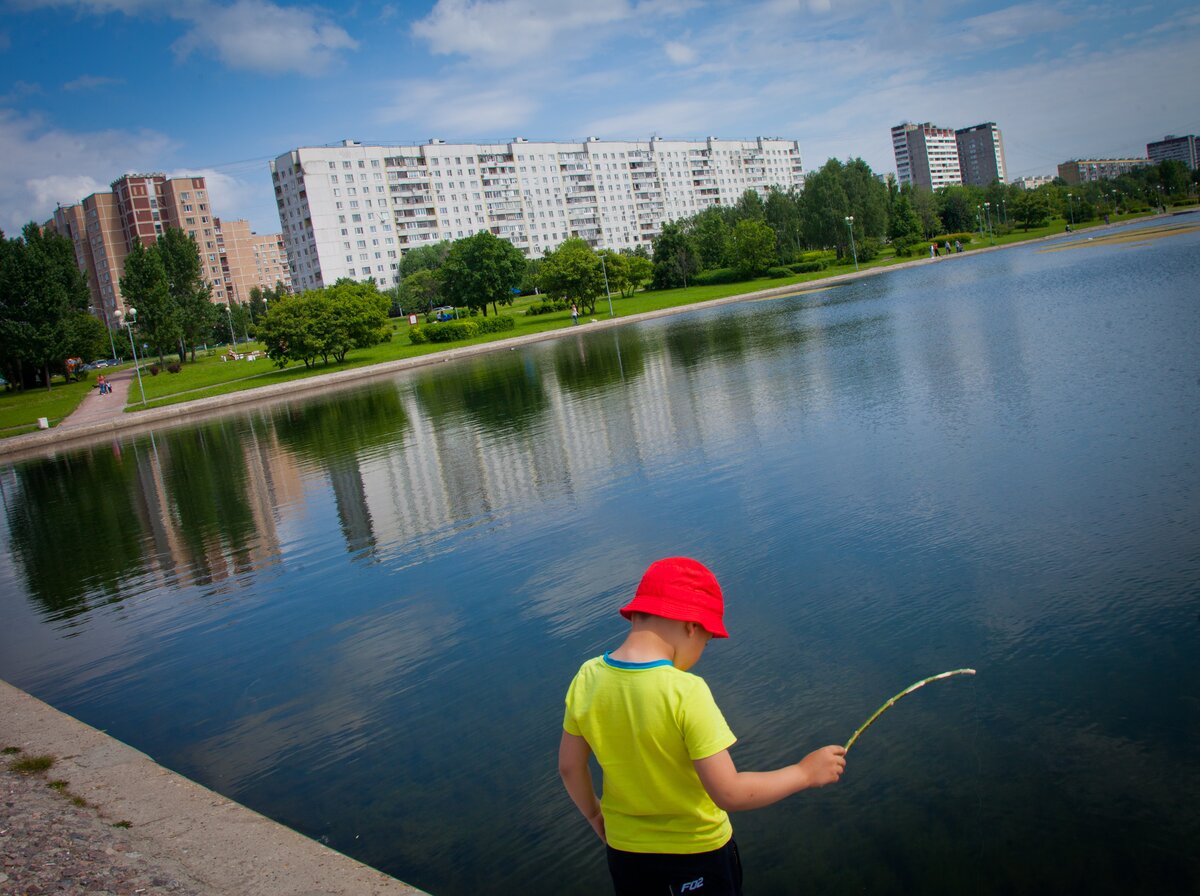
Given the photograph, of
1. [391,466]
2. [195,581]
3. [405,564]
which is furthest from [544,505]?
[391,466]

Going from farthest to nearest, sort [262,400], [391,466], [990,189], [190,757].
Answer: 1. [990,189]
2. [262,400]
3. [391,466]
4. [190,757]

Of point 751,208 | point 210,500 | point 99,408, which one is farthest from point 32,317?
point 751,208

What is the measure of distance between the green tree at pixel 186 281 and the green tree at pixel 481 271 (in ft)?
75.4

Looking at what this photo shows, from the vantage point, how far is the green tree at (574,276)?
270 feet

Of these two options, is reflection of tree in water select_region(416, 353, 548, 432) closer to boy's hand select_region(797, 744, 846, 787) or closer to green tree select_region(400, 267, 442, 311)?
boy's hand select_region(797, 744, 846, 787)

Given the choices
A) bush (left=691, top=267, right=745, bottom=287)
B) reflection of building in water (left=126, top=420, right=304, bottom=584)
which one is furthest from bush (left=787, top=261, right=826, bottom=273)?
reflection of building in water (left=126, top=420, right=304, bottom=584)

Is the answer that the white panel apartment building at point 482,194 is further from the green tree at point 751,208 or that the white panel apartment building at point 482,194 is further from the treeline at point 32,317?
the treeline at point 32,317

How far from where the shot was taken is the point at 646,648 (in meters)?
2.77

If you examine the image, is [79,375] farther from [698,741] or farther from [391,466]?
[698,741]

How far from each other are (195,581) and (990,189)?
531 feet

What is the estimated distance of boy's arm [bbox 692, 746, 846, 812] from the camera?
2707 millimetres

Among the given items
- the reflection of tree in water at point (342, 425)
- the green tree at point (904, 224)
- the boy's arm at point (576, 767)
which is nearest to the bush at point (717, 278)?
the green tree at point (904, 224)

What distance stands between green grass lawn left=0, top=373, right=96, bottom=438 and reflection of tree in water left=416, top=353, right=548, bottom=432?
81.8 feet

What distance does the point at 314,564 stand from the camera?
12.6 meters
